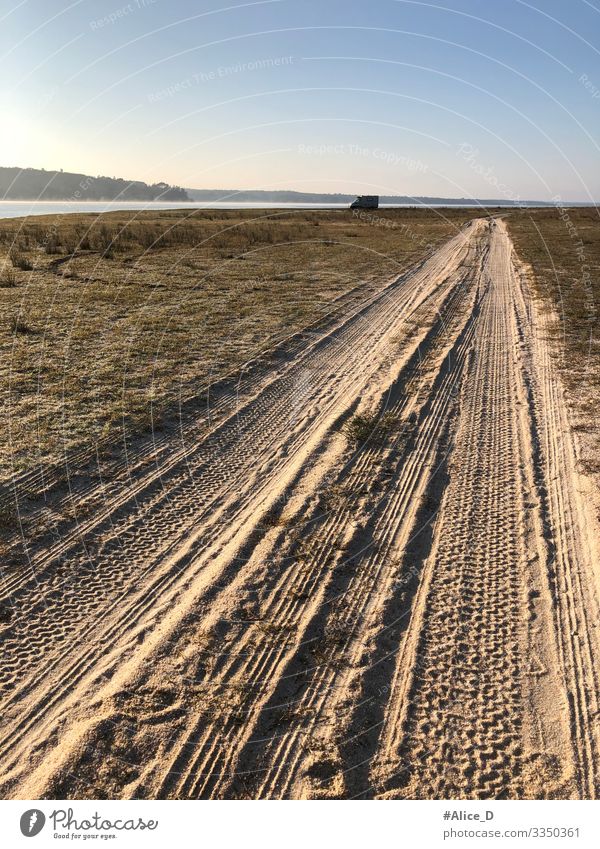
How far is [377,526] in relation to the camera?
20.4 feet

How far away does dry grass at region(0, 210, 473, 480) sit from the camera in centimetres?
895

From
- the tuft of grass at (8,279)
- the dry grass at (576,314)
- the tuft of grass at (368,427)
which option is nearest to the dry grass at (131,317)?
the tuft of grass at (8,279)

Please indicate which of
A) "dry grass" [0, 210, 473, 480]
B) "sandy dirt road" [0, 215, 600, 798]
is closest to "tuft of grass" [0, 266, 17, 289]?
"dry grass" [0, 210, 473, 480]

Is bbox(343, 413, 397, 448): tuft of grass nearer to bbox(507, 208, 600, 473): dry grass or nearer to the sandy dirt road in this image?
the sandy dirt road

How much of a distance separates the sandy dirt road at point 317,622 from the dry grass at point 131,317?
1.66 m

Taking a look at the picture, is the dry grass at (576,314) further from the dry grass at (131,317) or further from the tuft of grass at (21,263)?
the tuft of grass at (21,263)

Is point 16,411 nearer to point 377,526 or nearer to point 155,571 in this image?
point 155,571

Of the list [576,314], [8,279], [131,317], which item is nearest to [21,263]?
[8,279]

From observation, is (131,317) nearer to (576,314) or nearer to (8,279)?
(8,279)

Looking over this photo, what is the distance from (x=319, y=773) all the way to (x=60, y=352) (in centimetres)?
1066

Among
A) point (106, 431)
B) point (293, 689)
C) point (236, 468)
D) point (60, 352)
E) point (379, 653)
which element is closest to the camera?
point (293, 689)

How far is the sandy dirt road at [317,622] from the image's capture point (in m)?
3.74

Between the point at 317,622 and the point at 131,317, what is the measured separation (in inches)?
478
